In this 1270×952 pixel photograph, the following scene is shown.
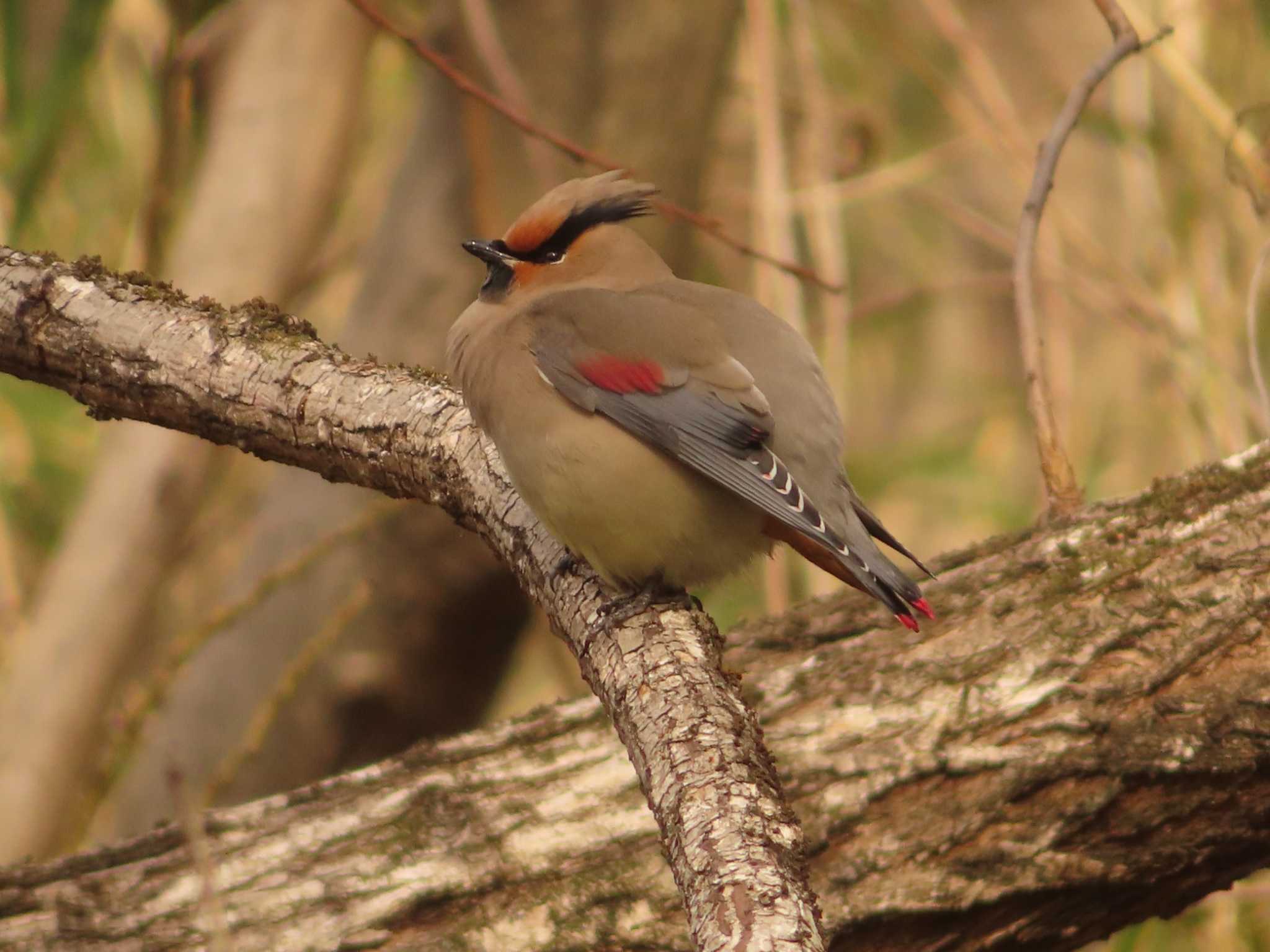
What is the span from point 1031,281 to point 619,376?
3.03 feet

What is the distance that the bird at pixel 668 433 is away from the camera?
9.66 ft

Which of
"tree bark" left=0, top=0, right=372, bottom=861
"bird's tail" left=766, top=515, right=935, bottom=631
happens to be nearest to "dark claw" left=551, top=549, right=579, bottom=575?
"bird's tail" left=766, top=515, right=935, bottom=631

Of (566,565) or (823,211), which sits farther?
(823,211)

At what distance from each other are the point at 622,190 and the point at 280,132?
1.93 metres

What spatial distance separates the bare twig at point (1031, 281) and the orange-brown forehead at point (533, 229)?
1015 millimetres

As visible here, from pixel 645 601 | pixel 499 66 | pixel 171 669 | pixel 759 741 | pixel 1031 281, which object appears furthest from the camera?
pixel 171 669

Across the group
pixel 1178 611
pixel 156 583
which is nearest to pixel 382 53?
pixel 156 583

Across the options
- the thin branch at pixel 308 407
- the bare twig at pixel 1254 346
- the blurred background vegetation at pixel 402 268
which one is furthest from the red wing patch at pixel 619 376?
the bare twig at pixel 1254 346

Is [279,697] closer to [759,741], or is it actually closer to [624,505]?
[624,505]

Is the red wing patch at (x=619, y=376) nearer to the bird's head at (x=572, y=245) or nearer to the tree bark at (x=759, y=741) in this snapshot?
the tree bark at (x=759, y=741)

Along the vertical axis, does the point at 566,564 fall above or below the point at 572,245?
below

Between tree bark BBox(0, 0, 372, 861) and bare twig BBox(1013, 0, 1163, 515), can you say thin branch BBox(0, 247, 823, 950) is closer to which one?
bare twig BBox(1013, 0, 1163, 515)

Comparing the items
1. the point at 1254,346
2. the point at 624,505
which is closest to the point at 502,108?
the point at 624,505

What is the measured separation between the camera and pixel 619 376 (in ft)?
10.3
